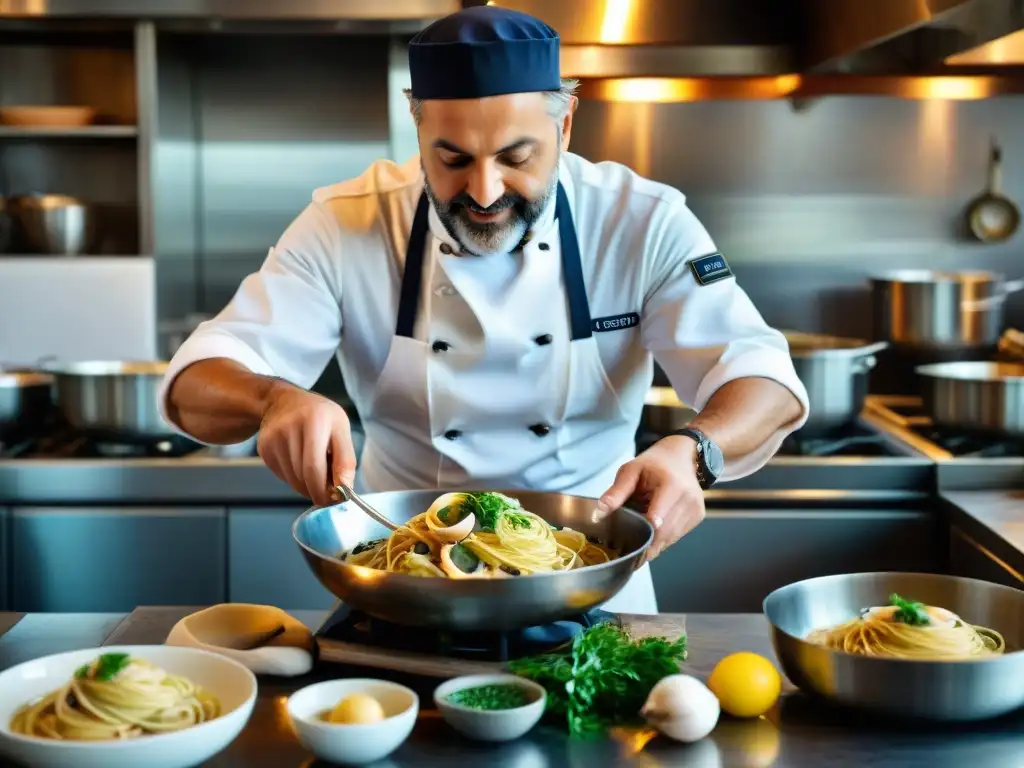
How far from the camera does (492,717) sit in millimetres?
1397

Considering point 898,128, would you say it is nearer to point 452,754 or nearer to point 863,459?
point 863,459

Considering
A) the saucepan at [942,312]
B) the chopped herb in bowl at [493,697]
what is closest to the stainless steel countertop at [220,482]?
the saucepan at [942,312]

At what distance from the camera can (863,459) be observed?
3.32 meters

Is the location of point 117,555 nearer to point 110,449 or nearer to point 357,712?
point 110,449

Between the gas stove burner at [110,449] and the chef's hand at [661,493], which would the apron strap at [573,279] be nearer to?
the chef's hand at [661,493]

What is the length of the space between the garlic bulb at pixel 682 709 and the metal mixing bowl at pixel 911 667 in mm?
A: 125

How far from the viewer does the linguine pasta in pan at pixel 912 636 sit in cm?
146

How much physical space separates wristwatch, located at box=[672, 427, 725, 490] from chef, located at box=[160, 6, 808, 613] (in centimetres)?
14

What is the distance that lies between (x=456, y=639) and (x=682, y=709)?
1.12ft

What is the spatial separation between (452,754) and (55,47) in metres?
3.58

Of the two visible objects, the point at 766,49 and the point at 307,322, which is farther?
the point at 766,49

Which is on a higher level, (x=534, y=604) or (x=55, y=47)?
(x=55, y=47)

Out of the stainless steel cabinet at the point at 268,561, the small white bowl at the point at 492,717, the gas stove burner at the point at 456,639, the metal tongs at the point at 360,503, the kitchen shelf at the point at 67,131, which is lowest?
the stainless steel cabinet at the point at 268,561

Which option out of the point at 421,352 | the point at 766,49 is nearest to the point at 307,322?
the point at 421,352
